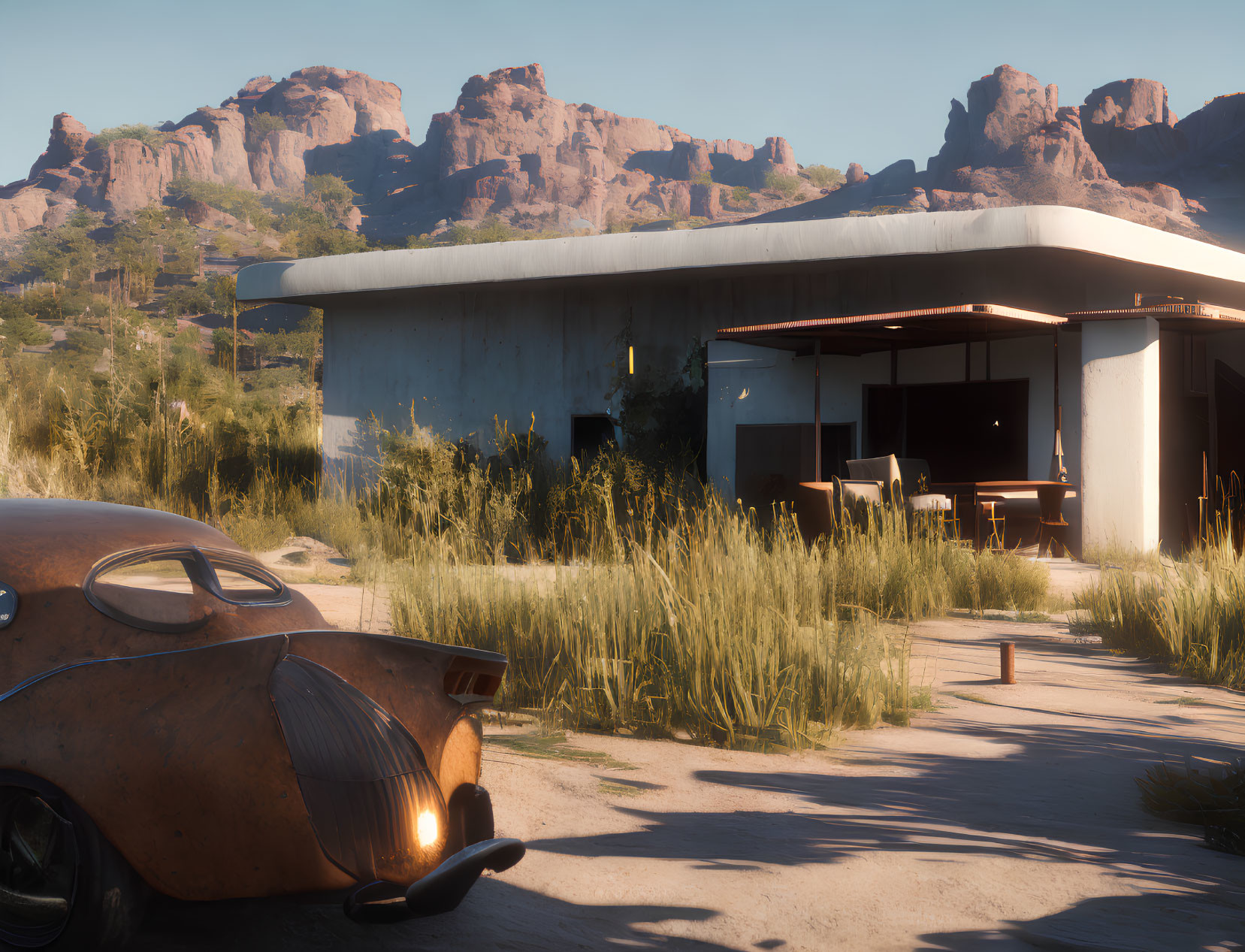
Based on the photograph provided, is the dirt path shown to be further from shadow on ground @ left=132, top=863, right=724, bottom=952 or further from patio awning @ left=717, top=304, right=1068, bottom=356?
patio awning @ left=717, top=304, right=1068, bottom=356

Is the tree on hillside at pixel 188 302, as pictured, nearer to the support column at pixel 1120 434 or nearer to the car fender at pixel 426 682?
the support column at pixel 1120 434

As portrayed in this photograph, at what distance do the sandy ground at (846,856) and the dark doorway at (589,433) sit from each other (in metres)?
10.3

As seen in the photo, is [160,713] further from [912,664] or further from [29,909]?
[912,664]

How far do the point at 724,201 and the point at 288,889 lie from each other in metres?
135

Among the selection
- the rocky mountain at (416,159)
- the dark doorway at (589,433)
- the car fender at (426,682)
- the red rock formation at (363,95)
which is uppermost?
the red rock formation at (363,95)

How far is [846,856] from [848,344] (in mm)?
10456

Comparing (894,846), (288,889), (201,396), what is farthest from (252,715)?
(201,396)

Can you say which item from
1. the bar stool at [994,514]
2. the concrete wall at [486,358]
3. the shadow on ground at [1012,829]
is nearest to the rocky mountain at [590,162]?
the concrete wall at [486,358]

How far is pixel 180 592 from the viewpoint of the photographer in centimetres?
359

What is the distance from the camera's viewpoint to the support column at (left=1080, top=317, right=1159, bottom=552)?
458 inches

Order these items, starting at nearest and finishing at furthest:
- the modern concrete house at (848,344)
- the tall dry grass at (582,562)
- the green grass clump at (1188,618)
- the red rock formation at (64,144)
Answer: the tall dry grass at (582,562), the green grass clump at (1188,618), the modern concrete house at (848,344), the red rock formation at (64,144)

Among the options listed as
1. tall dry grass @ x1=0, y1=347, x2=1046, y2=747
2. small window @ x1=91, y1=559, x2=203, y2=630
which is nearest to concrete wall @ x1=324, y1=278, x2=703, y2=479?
tall dry grass @ x1=0, y1=347, x2=1046, y2=747

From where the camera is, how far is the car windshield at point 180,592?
2.74 m

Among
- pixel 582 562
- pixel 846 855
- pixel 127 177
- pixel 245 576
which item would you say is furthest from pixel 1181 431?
pixel 127 177
